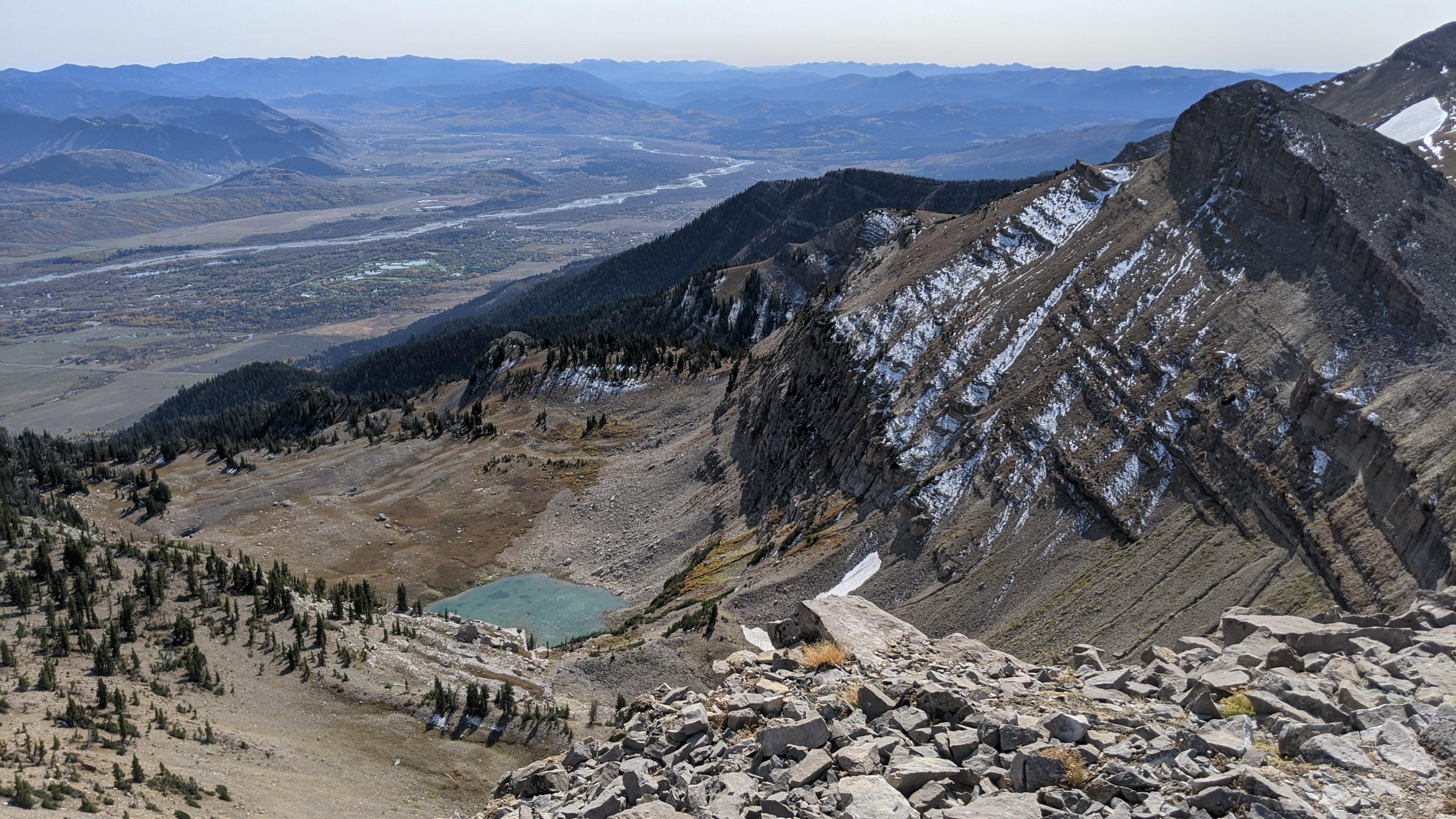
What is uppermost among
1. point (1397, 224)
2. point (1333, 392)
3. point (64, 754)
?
point (1397, 224)

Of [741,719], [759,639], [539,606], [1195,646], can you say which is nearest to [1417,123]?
[1195,646]

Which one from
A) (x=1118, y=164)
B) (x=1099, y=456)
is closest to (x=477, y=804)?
(x=1099, y=456)

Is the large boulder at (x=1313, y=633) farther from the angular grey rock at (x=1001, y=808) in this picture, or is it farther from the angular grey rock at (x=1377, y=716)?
the angular grey rock at (x=1001, y=808)

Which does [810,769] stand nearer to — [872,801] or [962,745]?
[872,801]

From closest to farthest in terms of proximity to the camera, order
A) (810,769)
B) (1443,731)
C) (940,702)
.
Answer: (1443,731) < (810,769) < (940,702)

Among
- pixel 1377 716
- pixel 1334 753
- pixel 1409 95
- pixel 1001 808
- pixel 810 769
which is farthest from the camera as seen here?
pixel 1409 95

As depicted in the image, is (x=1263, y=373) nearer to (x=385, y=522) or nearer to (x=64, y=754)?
(x=64, y=754)
